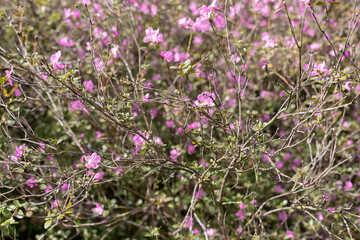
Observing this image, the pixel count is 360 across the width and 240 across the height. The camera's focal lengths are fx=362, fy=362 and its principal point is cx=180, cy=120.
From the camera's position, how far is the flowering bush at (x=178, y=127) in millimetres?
2256

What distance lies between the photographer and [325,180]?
304 cm

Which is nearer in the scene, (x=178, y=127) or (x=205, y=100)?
(x=205, y=100)

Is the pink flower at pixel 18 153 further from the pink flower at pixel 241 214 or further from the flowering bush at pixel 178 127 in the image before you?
the pink flower at pixel 241 214

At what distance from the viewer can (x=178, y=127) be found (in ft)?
8.82

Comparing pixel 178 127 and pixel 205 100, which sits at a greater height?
pixel 205 100

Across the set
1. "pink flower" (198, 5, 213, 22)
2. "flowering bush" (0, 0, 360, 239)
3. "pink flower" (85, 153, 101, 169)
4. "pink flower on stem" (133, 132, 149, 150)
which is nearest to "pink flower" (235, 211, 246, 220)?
"flowering bush" (0, 0, 360, 239)

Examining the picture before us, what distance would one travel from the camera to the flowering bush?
2.26m

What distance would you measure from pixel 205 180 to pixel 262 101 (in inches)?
51.9

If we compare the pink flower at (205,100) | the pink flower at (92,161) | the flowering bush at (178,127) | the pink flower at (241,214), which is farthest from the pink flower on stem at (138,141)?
the pink flower at (241,214)

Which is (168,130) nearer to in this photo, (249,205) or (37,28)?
(249,205)

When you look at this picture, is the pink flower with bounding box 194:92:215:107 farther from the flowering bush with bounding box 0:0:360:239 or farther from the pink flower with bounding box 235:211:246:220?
the pink flower with bounding box 235:211:246:220

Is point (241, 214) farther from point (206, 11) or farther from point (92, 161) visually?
point (206, 11)

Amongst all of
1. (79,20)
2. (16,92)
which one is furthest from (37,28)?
(16,92)

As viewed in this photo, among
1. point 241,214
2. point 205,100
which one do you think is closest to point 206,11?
point 205,100
